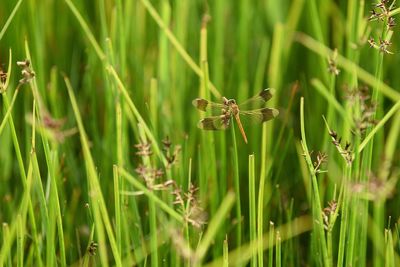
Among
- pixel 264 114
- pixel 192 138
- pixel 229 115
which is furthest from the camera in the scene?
pixel 192 138

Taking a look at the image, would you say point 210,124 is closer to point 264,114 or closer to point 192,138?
point 264,114

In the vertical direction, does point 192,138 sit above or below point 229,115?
below

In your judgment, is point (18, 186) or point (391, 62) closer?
point (18, 186)

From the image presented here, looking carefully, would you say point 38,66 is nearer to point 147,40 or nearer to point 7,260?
point 147,40

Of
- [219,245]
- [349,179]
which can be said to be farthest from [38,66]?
[349,179]

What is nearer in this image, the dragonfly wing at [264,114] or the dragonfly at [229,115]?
the dragonfly at [229,115]

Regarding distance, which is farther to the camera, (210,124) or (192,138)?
(192,138)

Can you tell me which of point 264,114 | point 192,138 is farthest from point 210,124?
point 192,138

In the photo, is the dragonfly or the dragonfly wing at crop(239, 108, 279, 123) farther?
the dragonfly wing at crop(239, 108, 279, 123)
